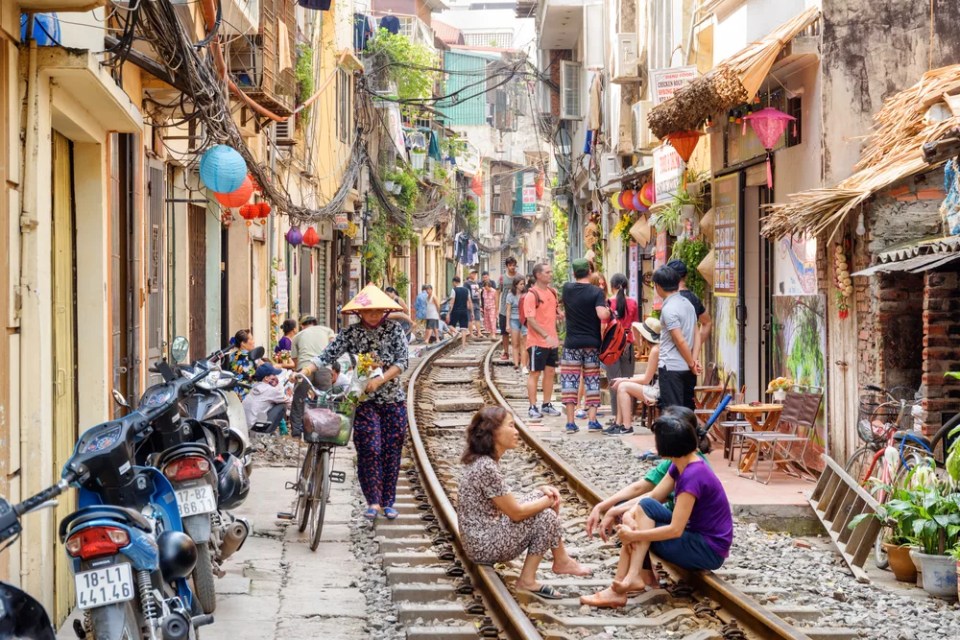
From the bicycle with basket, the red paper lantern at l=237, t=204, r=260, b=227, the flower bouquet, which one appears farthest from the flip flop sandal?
the red paper lantern at l=237, t=204, r=260, b=227

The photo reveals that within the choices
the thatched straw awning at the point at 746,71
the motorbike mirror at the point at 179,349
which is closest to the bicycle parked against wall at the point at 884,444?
the thatched straw awning at the point at 746,71

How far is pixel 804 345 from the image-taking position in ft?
42.7

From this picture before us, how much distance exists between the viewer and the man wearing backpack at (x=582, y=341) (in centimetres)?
1527

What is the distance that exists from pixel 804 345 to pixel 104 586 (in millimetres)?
9496

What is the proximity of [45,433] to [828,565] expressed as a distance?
17.3 ft

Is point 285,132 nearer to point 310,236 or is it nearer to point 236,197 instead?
point 310,236

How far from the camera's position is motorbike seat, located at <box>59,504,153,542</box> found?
4.88m

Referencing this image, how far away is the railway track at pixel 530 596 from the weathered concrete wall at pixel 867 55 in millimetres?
4046

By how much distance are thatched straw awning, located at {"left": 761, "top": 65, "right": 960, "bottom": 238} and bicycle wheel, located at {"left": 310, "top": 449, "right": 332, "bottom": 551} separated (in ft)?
15.0

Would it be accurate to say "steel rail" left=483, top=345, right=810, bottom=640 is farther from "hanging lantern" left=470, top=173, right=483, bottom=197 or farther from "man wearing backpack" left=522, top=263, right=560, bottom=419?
"hanging lantern" left=470, top=173, right=483, bottom=197

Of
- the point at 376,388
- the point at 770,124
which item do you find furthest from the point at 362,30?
the point at 376,388

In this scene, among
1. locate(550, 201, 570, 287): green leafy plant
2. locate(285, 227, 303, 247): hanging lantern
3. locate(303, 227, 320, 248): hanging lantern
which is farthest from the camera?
locate(550, 201, 570, 287): green leafy plant

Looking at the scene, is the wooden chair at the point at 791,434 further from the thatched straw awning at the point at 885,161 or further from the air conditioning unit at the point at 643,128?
the air conditioning unit at the point at 643,128

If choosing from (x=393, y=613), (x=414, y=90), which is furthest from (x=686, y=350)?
(x=414, y=90)
